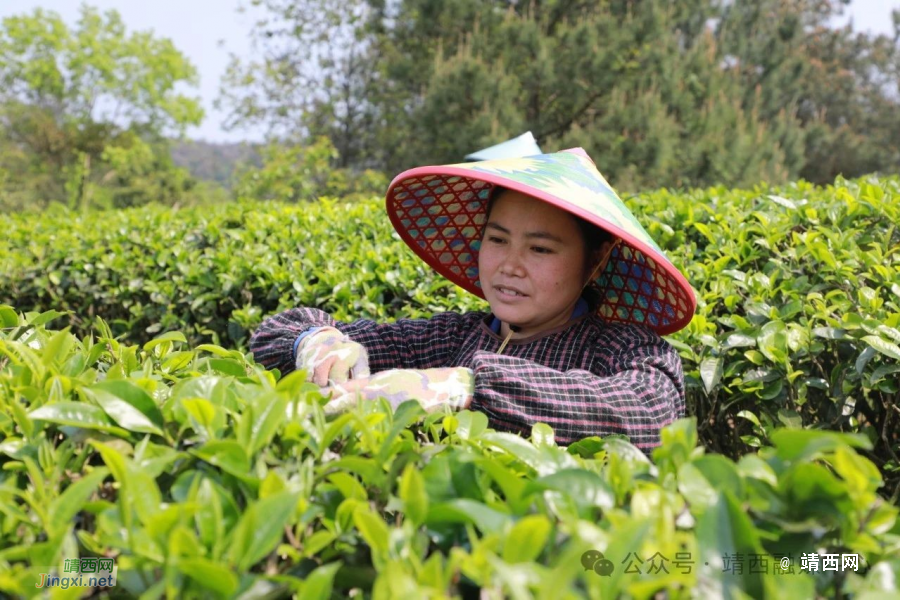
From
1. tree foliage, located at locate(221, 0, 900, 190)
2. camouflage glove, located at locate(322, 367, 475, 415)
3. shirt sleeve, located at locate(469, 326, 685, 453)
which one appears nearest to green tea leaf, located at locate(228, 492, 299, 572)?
camouflage glove, located at locate(322, 367, 475, 415)

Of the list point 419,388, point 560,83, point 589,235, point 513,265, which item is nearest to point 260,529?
point 419,388

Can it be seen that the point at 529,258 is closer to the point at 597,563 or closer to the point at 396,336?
the point at 396,336

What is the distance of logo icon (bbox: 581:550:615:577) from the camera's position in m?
0.75

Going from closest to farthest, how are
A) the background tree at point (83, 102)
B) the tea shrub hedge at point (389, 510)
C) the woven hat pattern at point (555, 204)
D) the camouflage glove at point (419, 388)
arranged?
the tea shrub hedge at point (389, 510) < the camouflage glove at point (419, 388) < the woven hat pattern at point (555, 204) < the background tree at point (83, 102)

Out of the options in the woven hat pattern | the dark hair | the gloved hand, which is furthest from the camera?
the dark hair

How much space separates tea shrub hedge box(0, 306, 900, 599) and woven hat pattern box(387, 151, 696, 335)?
0.82m

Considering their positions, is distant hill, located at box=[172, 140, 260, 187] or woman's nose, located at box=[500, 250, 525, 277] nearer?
woman's nose, located at box=[500, 250, 525, 277]

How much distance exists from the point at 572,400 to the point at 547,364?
39 centimetres

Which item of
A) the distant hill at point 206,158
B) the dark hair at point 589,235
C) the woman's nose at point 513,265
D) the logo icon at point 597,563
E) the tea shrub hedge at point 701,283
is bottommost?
the distant hill at point 206,158

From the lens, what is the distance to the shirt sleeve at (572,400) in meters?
1.59

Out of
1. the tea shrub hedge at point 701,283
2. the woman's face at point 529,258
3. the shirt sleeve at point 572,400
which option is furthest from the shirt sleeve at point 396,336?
the shirt sleeve at point 572,400

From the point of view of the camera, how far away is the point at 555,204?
173 centimetres

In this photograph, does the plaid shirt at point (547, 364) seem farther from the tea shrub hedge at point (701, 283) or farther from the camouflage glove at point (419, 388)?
the tea shrub hedge at point (701, 283)

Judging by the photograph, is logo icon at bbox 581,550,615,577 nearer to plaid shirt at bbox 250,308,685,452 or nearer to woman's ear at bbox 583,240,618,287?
plaid shirt at bbox 250,308,685,452
